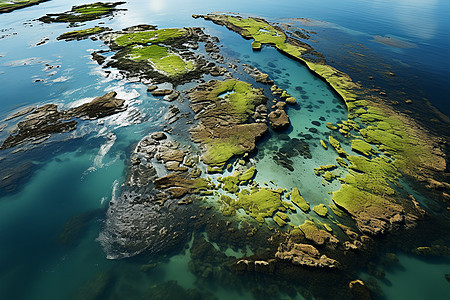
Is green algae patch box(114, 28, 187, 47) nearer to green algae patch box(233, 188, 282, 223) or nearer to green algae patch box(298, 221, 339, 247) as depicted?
green algae patch box(233, 188, 282, 223)

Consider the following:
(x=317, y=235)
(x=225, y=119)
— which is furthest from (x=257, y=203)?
(x=225, y=119)

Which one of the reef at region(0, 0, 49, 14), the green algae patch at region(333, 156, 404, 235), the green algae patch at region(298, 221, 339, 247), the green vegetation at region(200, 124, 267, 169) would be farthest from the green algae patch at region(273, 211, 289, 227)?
the reef at region(0, 0, 49, 14)

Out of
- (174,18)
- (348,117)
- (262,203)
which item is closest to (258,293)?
(262,203)

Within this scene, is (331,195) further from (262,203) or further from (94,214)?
(94,214)

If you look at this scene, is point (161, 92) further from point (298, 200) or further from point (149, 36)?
point (149, 36)

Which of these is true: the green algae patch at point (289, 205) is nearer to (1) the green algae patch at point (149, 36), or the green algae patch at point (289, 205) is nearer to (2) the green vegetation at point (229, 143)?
(2) the green vegetation at point (229, 143)

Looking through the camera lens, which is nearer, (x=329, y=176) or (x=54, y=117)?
(x=329, y=176)
